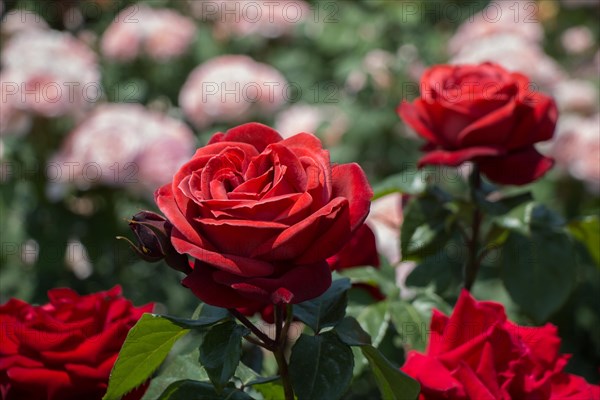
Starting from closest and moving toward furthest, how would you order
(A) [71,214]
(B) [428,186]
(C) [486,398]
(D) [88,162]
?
(C) [486,398]
(B) [428,186]
(D) [88,162]
(A) [71,214]

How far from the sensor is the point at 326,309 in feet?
2.49

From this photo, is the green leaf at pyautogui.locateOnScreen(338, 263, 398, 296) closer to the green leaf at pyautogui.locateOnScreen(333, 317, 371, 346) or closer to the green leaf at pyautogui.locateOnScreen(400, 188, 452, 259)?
the green leaf at pyautogui.locateOnScreen(400, 188, 452, 259)

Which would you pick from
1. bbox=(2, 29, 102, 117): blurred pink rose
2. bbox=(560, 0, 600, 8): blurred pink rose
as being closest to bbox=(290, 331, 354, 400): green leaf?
bbox=(2, 29, 102, 117): blurred pink rose

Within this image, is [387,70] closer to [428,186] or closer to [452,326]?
[428,186]

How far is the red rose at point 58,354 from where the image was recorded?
2.59ft

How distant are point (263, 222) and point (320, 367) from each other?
0.43ft

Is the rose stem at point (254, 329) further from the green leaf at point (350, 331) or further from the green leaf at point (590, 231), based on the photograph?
the green leaf at point (590, 231)

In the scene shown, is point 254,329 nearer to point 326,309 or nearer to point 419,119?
point 326,309

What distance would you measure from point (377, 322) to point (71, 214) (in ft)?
4.69

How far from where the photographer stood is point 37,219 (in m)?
2.31

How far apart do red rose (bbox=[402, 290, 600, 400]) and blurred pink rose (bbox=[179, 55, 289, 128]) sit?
1.85 m

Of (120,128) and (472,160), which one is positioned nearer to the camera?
(472,160)

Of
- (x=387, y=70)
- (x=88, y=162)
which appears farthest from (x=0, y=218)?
(x=387, y=70)

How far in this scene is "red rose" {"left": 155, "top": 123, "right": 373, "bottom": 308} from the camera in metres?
0.65
